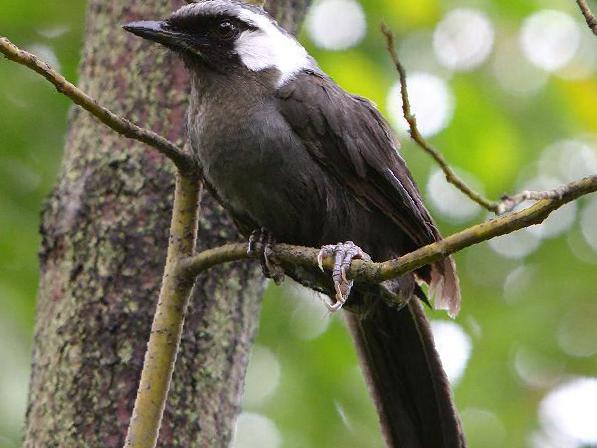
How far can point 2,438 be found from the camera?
5.01 meters

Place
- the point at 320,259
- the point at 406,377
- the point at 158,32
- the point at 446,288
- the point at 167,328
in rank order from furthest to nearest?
the point at 406,377 < the point at 446,288 < the point at 158,32 < the point at 167,328 < the point at 320,259

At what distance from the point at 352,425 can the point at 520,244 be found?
58.5 inches

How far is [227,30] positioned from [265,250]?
0.91m

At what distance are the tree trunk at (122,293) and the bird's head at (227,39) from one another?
0.35 meters

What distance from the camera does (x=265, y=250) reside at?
333 cm

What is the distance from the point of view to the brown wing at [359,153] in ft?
11.4

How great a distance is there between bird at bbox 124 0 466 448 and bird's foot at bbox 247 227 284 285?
1 cm

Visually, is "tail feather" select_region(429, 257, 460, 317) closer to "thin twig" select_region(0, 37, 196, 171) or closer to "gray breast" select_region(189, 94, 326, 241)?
"gray breast" select_region(189, 94, 326, 241)

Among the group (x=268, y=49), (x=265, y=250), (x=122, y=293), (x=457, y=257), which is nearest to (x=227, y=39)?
(x=268, y=49)

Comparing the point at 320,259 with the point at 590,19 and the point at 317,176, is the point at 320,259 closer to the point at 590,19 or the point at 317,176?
the point at 317,176

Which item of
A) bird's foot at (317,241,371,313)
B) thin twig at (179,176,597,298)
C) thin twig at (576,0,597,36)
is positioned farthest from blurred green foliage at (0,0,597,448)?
thin twig at (179,176,597,298)

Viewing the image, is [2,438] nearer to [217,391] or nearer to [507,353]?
[217,391]

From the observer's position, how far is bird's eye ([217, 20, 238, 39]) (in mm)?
3756

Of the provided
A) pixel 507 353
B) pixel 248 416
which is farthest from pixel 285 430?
pixel 507 353
